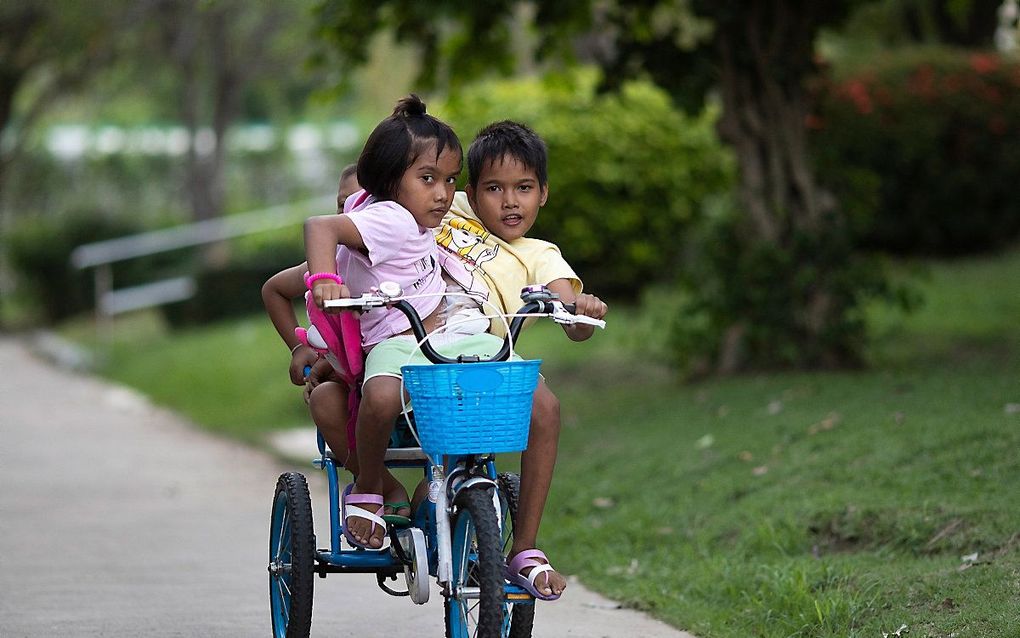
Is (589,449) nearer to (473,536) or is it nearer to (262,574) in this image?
(262,574)

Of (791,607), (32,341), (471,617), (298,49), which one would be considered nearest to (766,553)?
(791,607)

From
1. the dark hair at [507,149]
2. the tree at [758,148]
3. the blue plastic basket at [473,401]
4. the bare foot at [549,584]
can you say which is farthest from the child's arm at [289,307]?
the tree at [758,148]

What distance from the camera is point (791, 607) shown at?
5.67m

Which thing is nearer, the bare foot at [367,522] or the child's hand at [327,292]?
the child's hand at [327,292]

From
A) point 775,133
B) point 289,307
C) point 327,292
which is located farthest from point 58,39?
point 327,292

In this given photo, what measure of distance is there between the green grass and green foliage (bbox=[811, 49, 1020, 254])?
3.06 metres

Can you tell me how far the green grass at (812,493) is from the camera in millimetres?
5625

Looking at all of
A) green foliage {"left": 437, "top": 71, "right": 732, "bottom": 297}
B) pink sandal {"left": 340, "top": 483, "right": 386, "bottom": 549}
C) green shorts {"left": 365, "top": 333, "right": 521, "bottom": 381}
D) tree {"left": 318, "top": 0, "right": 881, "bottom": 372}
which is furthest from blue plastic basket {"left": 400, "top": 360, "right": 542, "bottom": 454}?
green foliage {"left": 437, "top": 71, "right": 732, "bottom": 297}

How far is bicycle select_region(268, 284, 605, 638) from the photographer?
14.2ft

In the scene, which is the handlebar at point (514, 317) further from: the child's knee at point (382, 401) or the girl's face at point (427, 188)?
the girl's face at point (427, 188)

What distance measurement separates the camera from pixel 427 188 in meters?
4.88

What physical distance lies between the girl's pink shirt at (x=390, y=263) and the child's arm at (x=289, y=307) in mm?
398

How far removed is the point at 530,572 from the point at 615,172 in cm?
1071

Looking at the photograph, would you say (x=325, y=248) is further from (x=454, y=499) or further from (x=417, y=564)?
(x=417, y=564)
